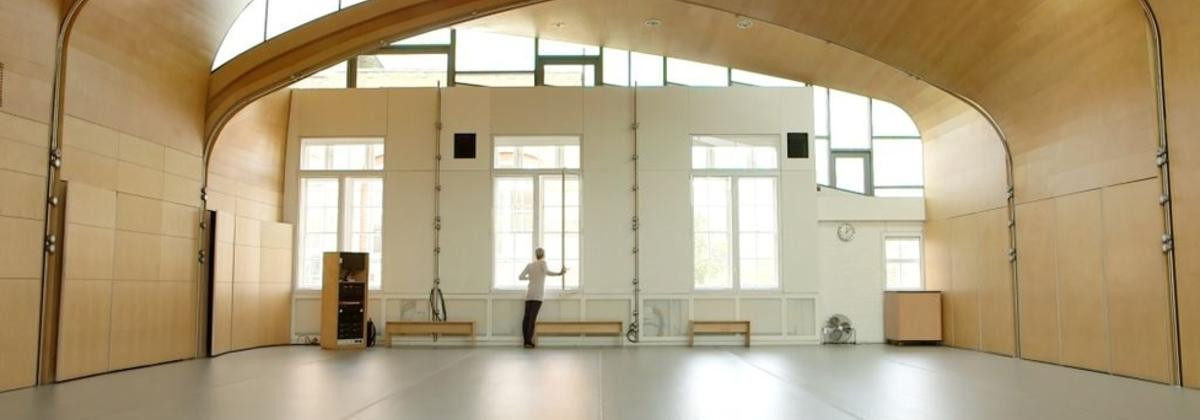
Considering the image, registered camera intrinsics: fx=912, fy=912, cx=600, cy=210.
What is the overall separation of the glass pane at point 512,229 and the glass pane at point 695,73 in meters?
2.99

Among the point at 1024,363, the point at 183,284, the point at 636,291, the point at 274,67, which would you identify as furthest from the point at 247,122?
the point at 1024,363

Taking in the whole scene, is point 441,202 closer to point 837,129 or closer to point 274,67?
point 274,67

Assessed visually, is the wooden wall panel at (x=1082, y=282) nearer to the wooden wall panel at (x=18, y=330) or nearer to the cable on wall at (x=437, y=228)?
the cable on wall at (x=437, y=228)

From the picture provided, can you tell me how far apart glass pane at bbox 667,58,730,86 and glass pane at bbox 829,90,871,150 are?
1.82 m

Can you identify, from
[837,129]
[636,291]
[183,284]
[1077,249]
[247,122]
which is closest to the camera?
[1077,249]

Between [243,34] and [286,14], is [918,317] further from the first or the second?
[243,34]

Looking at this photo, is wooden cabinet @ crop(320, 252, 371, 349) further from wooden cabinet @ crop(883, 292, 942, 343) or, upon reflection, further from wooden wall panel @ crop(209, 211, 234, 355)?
wooden cabinet @ crop(883, 292, 942, 343)

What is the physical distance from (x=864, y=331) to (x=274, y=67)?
9297 millimetres

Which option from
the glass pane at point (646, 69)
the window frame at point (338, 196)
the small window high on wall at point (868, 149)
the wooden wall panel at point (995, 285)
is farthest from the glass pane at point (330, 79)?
the wooden wall panel at point (995, 285)

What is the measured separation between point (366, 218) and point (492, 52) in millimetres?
3316

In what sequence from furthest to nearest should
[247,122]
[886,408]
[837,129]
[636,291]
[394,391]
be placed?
[837,129] → [636,291] → [247,122] → [394,391] → [886,408]

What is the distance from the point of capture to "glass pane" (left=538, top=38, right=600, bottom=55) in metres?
14.7

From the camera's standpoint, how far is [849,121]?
48.3 ft

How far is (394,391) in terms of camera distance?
728 centimetres
